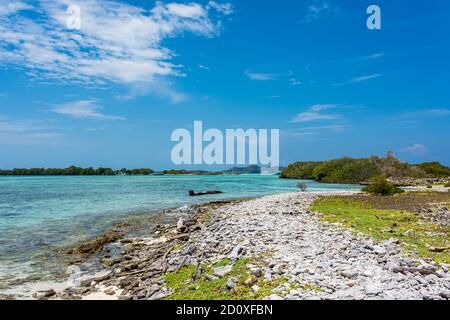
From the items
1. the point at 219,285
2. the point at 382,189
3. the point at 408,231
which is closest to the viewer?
the point at 219,285

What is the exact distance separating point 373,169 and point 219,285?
132482 millimetres

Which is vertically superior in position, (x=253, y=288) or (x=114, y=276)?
(x=253, y=288)

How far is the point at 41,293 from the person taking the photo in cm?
1170

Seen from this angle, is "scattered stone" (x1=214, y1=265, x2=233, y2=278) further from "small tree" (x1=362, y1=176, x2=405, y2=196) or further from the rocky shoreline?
"small tree" (x1=362, y1=176, x2=405, y2=196)

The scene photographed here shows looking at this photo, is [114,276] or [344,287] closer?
[344,287]

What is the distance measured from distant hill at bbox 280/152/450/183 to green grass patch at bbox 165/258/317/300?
117 meters

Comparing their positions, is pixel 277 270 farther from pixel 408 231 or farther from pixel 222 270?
pixel 408 231

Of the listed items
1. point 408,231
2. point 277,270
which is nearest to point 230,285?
point 277,270

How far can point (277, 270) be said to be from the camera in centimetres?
964

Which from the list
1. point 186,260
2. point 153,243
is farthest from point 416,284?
point 153,243

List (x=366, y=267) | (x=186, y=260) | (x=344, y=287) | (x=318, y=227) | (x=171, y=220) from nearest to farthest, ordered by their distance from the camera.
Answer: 1. (x=344, y=287)
2. (x=366, y=267)
3. (x=186, y=260)
4. (x=318, y=227)
5. (x=171, y=220)

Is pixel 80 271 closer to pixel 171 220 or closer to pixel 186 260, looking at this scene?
pixel 186 260

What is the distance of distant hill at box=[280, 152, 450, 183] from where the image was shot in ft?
400

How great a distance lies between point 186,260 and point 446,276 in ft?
28.0
